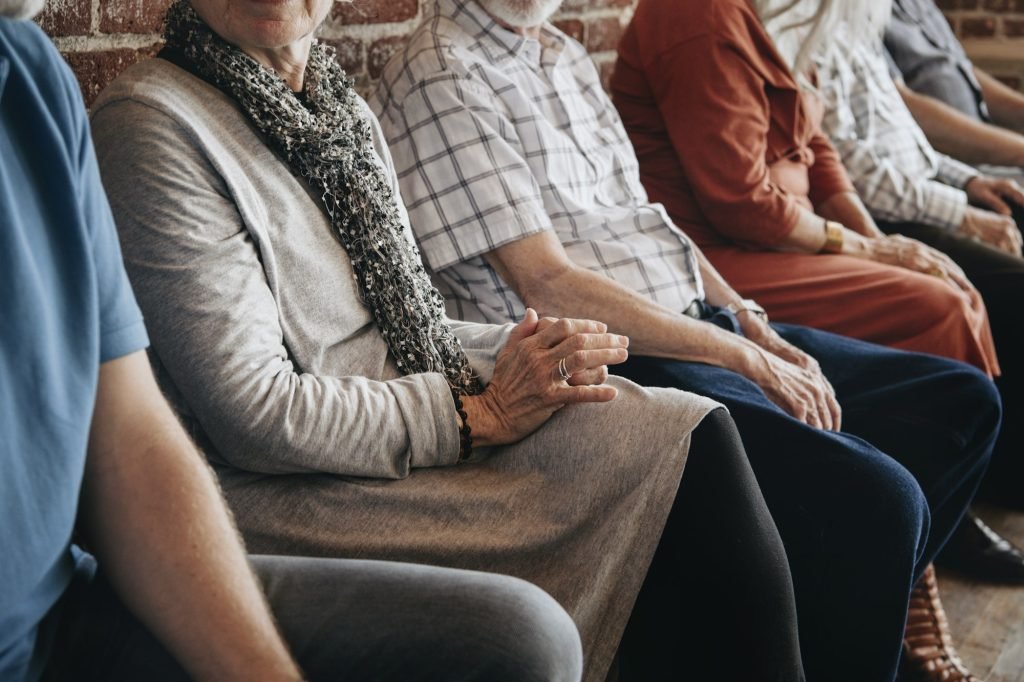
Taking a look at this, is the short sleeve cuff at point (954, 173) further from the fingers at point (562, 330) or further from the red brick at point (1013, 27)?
the fingers at point (562, 330)

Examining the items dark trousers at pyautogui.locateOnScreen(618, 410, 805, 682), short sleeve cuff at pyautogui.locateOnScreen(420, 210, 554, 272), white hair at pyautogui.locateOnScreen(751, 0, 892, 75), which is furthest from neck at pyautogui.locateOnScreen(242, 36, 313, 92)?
white hair at pyautogui.locateOnScreen(751, 0, 892, 75)

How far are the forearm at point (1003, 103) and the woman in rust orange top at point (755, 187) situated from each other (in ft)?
4.82

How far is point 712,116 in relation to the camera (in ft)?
7.09

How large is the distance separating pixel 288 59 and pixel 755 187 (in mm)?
1068

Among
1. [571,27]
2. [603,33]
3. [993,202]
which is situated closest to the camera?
[571,27]

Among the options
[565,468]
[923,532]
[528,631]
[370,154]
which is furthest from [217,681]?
[923,532]

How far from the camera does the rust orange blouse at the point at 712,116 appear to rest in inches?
85.4

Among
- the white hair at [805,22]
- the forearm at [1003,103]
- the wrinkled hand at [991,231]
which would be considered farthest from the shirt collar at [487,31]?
the forearm at [1003,103]

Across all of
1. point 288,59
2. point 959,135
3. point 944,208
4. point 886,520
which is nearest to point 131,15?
point 288,59

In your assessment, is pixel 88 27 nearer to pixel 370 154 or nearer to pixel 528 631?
pixel 370 154

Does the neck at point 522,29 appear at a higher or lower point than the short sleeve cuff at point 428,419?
higher

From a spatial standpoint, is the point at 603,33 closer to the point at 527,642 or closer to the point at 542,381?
the point at 542,381

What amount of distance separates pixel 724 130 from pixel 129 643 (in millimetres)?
1537

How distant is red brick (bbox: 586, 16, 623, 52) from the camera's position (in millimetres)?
2643
